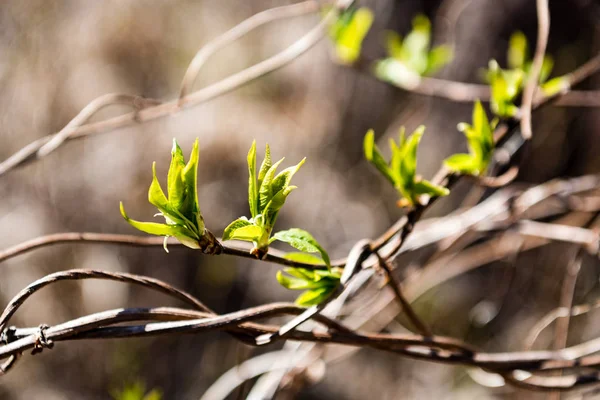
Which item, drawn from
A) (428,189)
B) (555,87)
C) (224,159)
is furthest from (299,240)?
(224,159)

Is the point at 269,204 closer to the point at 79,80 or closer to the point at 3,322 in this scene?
the point at 3,322

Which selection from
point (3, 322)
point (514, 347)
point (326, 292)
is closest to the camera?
point (3, 322)

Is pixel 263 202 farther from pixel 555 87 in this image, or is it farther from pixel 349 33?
pixel 349 33

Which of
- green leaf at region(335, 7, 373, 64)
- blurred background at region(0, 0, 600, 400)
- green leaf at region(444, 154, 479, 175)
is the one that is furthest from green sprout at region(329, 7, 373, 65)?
blurred background at region(0, 0, 600, 400)

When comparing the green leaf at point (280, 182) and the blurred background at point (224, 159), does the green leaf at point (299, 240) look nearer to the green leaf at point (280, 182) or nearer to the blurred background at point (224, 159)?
the green leaf at point (280, 182)

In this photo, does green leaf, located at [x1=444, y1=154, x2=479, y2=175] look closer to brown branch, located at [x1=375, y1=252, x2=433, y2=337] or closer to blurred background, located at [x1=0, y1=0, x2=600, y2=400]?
brown branch, located at [x1=375, y1=252, x2=433, y2=337]

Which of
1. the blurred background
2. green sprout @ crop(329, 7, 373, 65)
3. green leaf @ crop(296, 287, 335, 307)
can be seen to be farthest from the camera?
the blurred background

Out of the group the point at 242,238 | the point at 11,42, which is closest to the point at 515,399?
the point at 242,238
